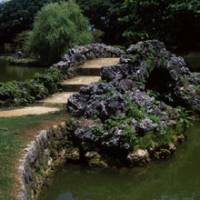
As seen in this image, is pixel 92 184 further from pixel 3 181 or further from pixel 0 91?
pixel 0 91

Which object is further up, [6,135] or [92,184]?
[6,135]

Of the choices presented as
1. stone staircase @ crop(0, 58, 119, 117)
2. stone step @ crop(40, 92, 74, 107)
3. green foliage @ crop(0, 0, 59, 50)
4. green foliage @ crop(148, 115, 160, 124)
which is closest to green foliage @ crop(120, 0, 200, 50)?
stone staircase @ crop(0, 58, 119, 117)

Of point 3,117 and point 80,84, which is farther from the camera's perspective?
point 80,84

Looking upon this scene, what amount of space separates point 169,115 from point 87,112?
273cm

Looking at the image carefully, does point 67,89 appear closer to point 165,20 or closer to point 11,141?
point 11,141

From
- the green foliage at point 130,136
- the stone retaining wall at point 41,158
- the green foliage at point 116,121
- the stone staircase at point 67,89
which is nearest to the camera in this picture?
the stone retaining wall at point 41,158

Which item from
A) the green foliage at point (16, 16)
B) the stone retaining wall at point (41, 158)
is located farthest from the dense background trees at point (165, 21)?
the green foliage at point (16, 16)

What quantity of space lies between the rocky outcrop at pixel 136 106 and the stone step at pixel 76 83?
5.10ft

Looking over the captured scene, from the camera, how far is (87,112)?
49.8 feet

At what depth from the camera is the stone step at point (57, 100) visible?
17500mm

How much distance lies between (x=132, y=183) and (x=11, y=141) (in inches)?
108

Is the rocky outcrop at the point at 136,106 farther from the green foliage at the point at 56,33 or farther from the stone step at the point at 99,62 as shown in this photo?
the green foliage at the point at 56,33

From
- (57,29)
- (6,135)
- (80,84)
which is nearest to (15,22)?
(57,29)

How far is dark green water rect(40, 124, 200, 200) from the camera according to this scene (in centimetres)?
1190
